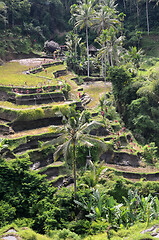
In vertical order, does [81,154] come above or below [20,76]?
below

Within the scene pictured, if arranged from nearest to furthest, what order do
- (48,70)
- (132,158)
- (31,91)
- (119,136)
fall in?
(132,158)
(119,136)
(31,91)
(48,70)

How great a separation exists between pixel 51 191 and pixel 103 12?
31.1 meters

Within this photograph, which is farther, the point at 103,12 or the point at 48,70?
the point at 48,70

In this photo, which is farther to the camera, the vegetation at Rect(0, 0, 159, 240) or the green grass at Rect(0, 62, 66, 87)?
the green grass at Rect(0, 62, 66, 87)

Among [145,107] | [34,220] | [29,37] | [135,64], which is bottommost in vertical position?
[34,220]

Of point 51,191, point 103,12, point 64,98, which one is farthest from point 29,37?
point 51,191

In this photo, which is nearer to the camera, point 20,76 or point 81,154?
point 81,154

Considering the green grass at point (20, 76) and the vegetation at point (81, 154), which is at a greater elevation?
the green grass at point (20, 76)

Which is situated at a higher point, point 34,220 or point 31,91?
point 31,91

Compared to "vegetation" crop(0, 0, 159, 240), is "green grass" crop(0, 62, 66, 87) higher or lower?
higher

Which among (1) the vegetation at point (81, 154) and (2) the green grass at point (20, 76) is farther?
(2) the green grass at point (20, 76)

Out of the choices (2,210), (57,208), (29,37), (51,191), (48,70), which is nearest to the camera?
(2,210)

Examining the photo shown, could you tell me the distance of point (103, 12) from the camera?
37969mm

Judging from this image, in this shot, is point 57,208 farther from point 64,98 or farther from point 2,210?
point 64,98
